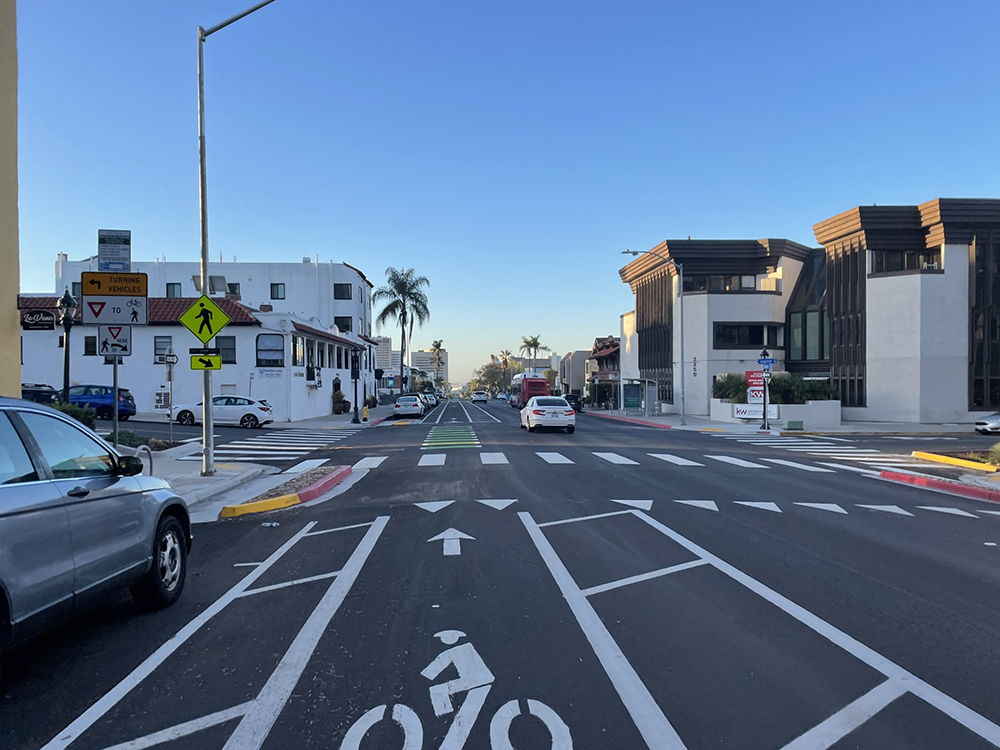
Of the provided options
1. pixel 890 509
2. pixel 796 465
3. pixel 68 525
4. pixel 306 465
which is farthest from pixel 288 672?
pixel 796 465

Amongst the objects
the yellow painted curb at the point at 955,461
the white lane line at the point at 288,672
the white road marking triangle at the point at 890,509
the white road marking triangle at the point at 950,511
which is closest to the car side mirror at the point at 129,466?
the white lane line at the point at 288,672

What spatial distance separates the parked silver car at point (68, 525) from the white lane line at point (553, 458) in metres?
12.0

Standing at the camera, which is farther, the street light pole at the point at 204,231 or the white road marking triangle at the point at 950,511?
the street light pole at the point at 204,231

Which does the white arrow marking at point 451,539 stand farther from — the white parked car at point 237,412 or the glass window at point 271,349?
the glass window at point 271,349

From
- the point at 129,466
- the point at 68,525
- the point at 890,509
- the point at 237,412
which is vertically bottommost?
the point at 890,509

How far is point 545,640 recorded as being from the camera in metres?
5.11

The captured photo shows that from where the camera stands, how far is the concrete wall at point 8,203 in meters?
11.1

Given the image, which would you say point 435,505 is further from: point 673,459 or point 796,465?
point 796,465

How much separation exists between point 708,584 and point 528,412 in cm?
2312

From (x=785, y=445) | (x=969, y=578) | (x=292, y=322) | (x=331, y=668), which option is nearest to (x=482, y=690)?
(x=331, y=668)

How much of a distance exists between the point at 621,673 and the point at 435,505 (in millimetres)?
6672

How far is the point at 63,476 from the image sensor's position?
186 inches

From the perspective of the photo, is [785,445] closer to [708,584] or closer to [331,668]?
[708,584]

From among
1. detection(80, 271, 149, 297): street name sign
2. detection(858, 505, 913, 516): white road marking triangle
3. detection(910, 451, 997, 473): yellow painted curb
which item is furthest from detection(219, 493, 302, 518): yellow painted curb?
detection(910, 451, 997, 473): yellow painted curb
